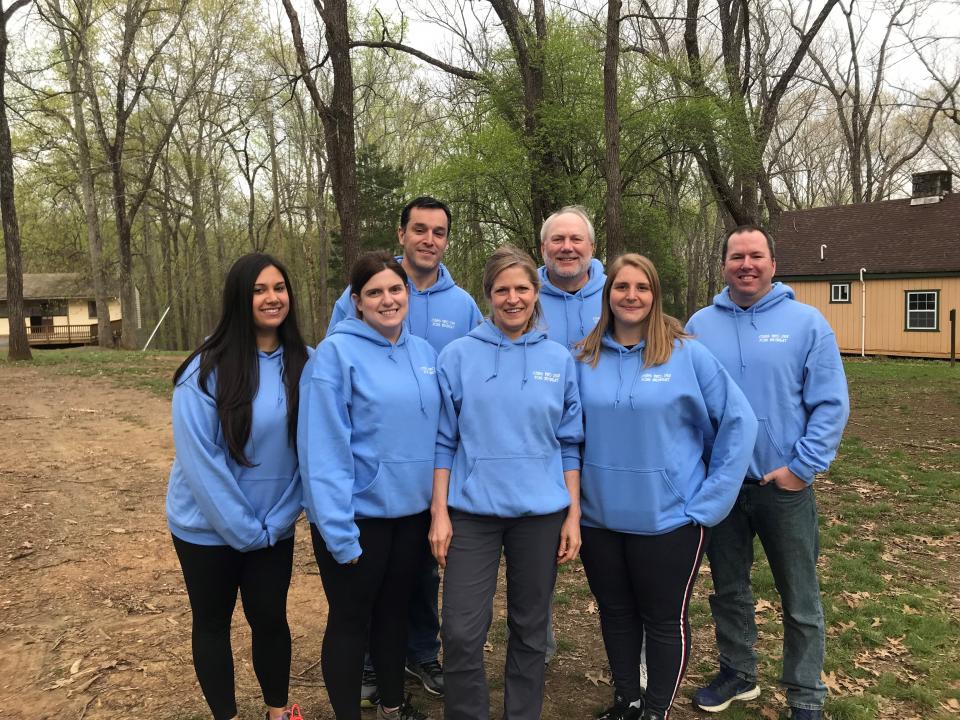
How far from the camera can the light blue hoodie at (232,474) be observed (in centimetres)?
257

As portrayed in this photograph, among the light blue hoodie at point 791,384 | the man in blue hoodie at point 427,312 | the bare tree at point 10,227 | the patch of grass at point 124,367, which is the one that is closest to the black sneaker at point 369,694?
the man in blue hoodie at point 427,312

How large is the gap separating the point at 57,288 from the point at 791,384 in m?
44.9

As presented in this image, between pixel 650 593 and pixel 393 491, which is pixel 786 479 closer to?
pixel 650 593

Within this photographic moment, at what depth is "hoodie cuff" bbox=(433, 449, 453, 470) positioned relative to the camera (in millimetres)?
2807

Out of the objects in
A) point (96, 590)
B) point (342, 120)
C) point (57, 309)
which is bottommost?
point (96, 590)

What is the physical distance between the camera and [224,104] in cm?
2709

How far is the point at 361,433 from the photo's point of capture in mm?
2695

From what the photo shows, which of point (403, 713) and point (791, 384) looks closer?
point (791, 384)

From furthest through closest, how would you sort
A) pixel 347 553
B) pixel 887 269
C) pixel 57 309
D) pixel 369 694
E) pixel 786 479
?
1. pixel 57 309
2. pixel 887 269
3. pixel 369 694
4. pixel 786 479
5. pixel 347 553

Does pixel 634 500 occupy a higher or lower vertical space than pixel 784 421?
lower

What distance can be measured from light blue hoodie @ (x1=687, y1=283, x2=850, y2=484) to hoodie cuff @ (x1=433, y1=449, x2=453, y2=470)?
134 centimetres

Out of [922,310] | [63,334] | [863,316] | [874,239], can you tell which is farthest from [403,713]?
[63,334]

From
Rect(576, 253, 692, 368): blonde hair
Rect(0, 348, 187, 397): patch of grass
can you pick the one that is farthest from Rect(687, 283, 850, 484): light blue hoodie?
Rect(0, 348, 187, 397): patch of grass

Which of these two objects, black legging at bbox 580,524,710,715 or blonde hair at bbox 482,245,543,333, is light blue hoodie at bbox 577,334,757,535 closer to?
black legging at bbox 580,524,710,715
